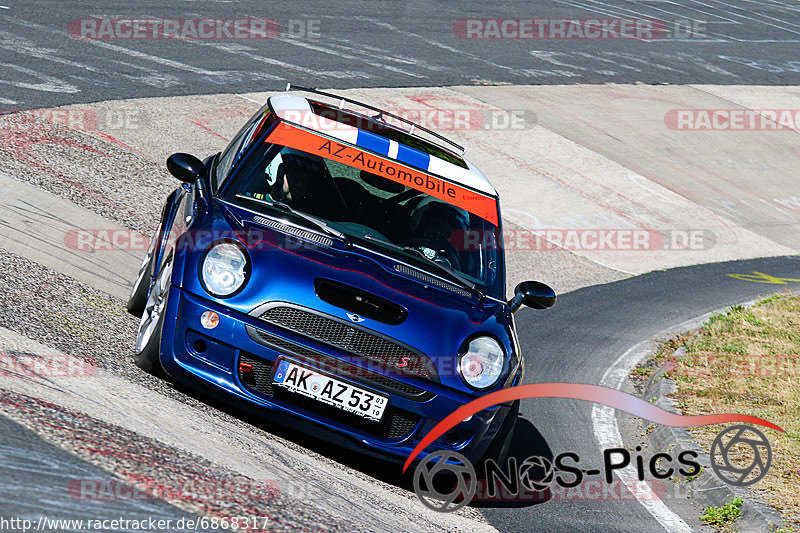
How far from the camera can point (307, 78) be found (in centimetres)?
1481

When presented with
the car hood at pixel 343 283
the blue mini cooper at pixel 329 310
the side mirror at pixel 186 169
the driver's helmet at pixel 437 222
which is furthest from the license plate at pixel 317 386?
the side mirror at pixel 186 169

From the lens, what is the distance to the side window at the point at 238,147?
594cm

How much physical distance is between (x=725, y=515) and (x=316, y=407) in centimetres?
267

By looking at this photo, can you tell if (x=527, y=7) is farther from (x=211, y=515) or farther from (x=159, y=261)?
(x=211, y=515)

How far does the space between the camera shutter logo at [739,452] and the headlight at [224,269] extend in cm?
333

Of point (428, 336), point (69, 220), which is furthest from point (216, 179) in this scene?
point (69, 220)

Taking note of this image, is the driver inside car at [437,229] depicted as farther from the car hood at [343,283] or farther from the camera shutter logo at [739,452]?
the camera shutter logo at [739,452]

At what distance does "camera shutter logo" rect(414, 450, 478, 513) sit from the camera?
496 cm

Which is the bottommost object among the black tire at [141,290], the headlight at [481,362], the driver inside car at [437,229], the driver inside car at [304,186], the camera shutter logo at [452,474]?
the camera shutter logo at [452,474]

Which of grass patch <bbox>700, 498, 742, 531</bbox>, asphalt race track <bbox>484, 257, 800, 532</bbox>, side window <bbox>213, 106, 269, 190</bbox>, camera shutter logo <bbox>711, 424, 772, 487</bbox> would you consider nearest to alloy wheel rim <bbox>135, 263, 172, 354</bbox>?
side window <bbox>213, 106, 269, 190</bbox>

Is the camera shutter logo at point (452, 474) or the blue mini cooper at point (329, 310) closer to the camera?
the blue mini cooper at point (329, 310)

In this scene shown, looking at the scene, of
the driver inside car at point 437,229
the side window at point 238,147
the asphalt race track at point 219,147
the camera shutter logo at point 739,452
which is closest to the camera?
the asphalt race track at point 219,147

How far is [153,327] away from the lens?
5.03m

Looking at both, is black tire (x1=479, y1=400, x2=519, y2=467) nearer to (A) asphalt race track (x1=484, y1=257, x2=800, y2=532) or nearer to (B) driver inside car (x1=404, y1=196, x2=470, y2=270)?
(A) asphalt race track (x1=484, y1=257, x2=800, y2=532)
